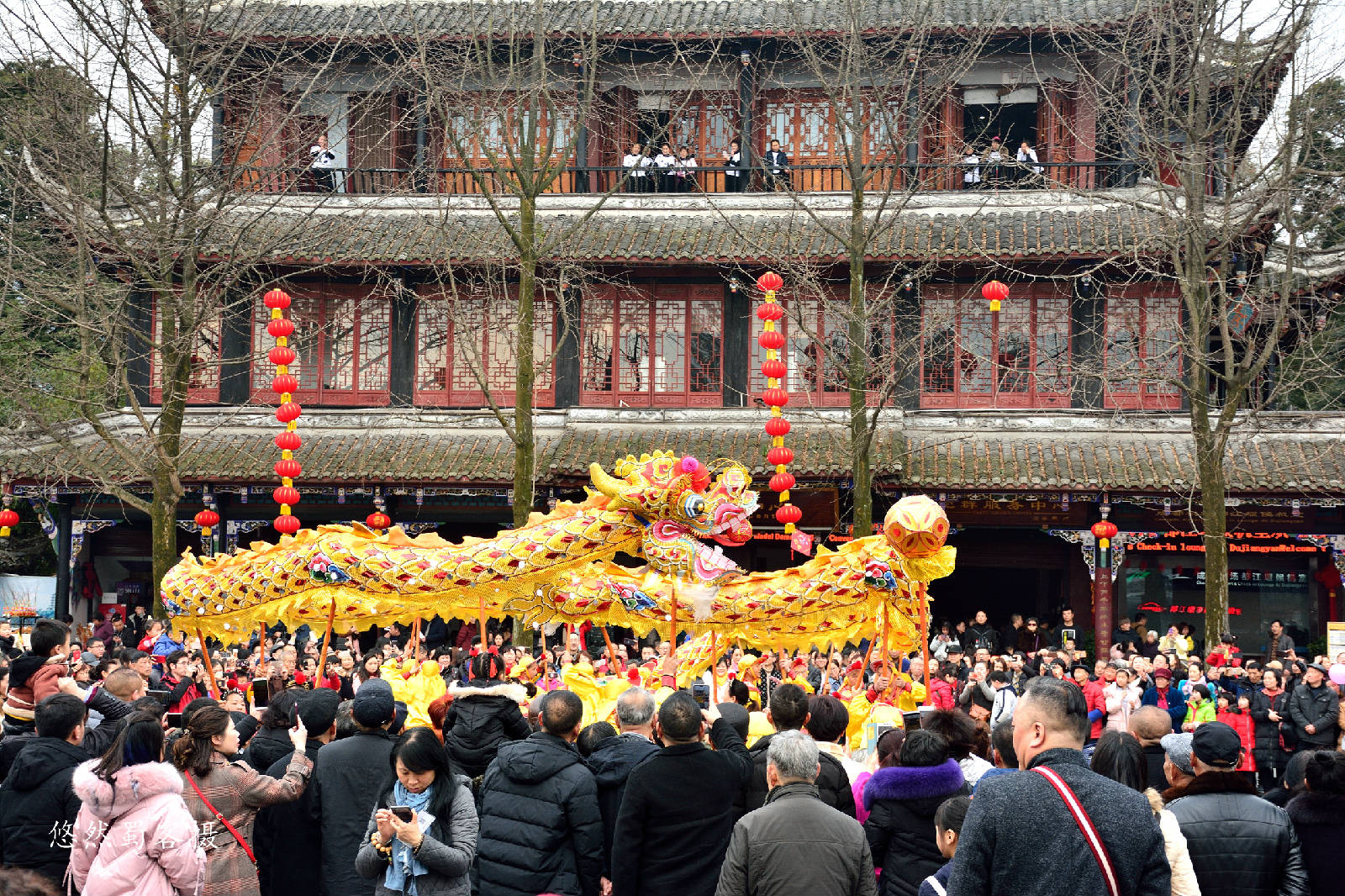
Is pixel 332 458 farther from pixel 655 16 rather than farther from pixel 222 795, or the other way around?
pixel 222 795

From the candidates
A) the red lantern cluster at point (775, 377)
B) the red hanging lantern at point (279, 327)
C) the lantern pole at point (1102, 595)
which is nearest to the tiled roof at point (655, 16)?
the red lantern cluster at point (775, 377)

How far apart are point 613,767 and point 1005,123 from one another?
16.4m

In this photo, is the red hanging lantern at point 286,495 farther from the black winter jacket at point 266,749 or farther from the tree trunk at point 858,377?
the black winter jacket at point 266,749

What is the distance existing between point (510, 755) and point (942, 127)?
52.3 feet

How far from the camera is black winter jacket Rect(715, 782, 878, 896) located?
4.59 meters

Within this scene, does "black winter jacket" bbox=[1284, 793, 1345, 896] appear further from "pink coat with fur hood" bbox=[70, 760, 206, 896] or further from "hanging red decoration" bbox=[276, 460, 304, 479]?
"hanging red decoration" bbox=[276, 460, 304, 479]

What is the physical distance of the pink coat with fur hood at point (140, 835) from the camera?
5.00 metres

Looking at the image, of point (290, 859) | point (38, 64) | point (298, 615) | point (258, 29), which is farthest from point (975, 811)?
point (258, 29)

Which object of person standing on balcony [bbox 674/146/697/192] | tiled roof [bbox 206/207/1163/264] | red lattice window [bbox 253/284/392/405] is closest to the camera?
tiled roof [bbox 206/207/1163/264]

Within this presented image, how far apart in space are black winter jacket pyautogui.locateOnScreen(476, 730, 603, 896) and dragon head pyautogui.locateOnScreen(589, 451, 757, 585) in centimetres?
465

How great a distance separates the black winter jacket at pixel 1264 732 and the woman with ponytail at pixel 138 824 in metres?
9.10

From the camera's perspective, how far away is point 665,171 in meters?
19.6

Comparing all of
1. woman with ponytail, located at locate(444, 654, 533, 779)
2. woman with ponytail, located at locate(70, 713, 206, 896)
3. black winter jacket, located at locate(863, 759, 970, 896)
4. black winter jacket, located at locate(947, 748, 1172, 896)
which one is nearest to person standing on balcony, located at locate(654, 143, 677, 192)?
woman with ponytail, located at locate(444, 654, 533, 779)

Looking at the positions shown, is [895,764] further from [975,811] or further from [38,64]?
[38,64]
